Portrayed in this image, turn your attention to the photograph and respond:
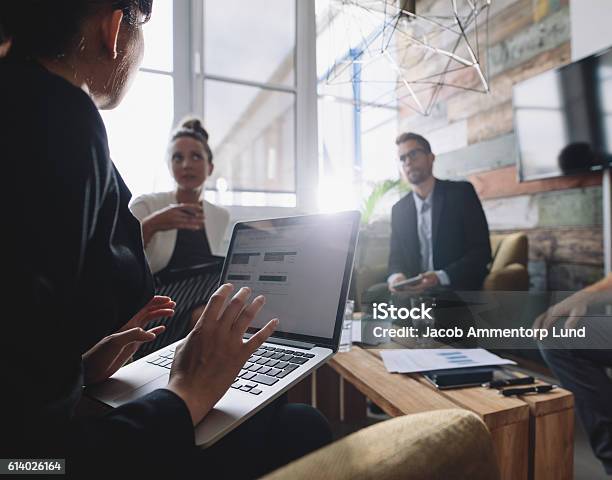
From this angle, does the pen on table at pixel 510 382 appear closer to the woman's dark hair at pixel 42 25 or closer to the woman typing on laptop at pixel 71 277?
the woman typing on laptop at pixel 71 277

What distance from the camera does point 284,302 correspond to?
0.82 m

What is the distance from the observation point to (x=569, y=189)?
7.96ft

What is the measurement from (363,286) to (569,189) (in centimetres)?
143

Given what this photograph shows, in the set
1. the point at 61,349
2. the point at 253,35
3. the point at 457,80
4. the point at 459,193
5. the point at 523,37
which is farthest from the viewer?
the point at 457,80

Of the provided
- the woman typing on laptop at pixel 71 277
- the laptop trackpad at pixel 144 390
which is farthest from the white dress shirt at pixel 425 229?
the woman typing on laptop at pixel 71 277

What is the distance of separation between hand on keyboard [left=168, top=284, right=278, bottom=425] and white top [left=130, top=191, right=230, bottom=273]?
4.92 ft

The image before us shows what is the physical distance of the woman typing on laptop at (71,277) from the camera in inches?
12.8

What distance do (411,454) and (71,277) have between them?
353 millimetres

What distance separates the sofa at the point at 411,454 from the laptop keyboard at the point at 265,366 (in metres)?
0.21

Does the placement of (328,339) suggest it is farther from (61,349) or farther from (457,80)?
(457,80)

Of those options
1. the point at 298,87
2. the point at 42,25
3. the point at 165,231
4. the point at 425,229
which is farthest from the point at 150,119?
the point at 42,25

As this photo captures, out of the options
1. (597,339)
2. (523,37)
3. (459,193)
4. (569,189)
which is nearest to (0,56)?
(597,339)

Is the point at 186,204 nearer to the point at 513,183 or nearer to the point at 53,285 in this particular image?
the point at 53,285

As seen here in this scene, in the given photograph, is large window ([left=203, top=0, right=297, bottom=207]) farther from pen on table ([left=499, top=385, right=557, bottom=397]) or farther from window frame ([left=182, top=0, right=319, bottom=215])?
pen on table ([left=499, top=385, right=557, bottom=397])
